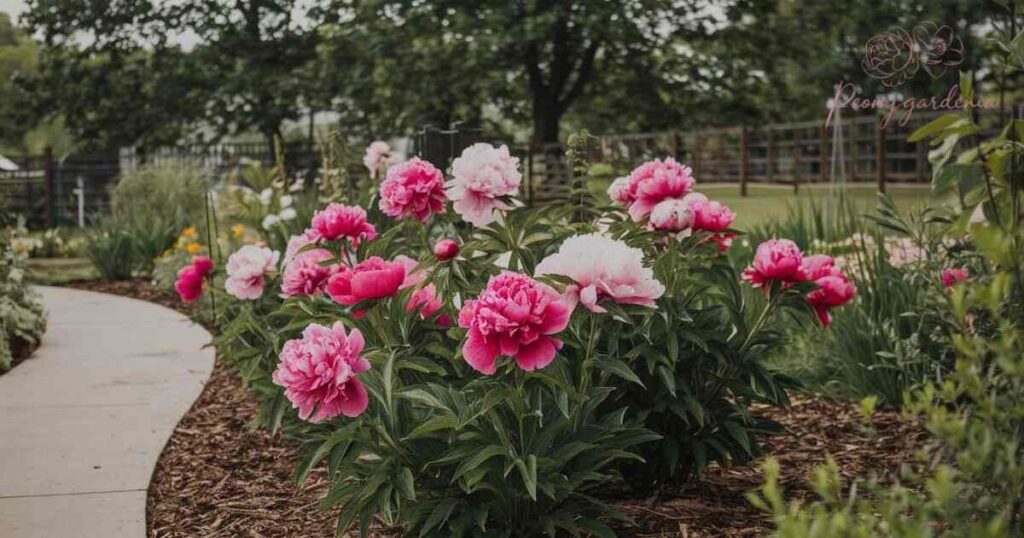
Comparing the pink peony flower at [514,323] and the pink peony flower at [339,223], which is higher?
the pink peony flower at [339,223]

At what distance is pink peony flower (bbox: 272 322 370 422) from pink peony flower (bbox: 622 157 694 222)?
1074 millimetres

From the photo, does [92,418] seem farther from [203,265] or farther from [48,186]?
[48,186]

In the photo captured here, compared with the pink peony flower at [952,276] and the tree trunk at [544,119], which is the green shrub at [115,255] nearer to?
the pink peony flower at [952,276]

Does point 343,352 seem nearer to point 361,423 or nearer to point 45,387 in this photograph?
point 361,423

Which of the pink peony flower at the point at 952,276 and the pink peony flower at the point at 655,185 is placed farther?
the pink peony flower at the point at 952,276

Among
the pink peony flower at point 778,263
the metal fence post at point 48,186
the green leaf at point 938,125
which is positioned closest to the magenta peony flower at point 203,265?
the pink peony flower at point 778,263

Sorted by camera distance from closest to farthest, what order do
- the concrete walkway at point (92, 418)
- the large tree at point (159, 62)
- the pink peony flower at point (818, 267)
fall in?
the pink peony flower at point (818, 267)
the concrete walkway at point (92, 418)
the large tree at point (159, 62)

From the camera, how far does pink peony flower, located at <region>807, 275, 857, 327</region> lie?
3.28m

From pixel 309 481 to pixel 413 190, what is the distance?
128cm

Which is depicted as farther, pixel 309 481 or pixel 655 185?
pixel 309 481

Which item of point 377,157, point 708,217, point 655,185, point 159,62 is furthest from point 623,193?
point 159,62

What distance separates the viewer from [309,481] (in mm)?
3926

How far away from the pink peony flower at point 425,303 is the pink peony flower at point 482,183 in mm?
240

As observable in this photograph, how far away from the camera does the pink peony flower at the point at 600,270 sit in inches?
97.8
